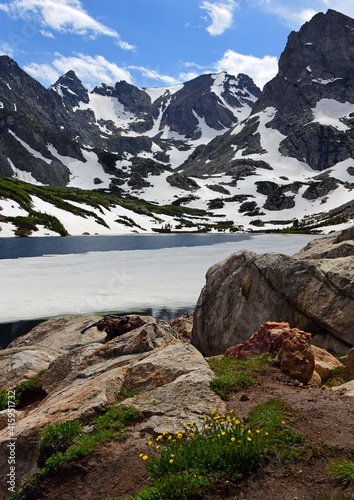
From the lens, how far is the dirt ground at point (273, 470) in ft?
22.0

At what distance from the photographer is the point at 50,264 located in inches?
2662

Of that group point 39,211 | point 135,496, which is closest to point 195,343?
point 135,496

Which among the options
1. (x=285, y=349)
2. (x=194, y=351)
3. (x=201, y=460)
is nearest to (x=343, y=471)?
(x=201, y=460)

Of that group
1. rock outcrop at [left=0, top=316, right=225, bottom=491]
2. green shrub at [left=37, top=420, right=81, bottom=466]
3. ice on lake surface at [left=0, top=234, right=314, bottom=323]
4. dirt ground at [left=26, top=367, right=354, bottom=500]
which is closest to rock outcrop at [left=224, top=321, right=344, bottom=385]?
dirt ground at [left=26, top=367, right=354, bottom=500]

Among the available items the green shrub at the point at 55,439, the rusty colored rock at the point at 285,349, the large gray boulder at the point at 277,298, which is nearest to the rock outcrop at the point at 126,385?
the green shrub at the point at 55,439

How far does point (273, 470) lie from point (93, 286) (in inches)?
1678

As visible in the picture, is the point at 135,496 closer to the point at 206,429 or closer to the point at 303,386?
the point at 206,429

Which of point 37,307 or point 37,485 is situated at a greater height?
point 37,485

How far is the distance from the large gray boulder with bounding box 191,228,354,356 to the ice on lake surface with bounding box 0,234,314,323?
15510mm

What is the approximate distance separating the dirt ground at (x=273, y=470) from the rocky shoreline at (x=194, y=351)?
75cm

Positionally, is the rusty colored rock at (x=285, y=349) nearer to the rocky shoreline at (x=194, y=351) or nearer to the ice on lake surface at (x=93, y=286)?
the rocky shoreline at (x=194, y=351)

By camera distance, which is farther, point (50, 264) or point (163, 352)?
point (50, 264)

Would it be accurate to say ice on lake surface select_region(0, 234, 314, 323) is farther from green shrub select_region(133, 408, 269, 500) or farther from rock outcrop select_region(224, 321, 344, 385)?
green shrub select_region(133, 408, 269, 500)

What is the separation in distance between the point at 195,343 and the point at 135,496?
700 inches
